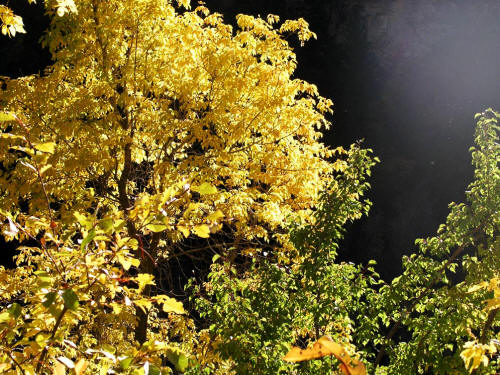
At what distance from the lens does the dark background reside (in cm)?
1584

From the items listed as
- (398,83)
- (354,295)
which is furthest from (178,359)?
(398,83)

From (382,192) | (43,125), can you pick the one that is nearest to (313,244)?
(43,125)

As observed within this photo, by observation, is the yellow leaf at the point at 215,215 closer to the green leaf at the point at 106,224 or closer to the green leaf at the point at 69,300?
the green leaf at the point at 106,224

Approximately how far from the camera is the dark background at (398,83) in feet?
52.0

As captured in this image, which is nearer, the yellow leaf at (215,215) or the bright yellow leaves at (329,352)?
the bright yellow leaves at (329,352)

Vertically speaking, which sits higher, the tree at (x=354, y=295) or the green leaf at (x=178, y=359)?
the tree at (x=354, y=295)

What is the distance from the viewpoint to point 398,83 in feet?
60.7

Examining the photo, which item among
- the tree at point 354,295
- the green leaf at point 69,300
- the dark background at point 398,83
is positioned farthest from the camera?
the dark background at point 398,83

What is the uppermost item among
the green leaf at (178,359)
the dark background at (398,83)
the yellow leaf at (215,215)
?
the dark background at (398,83)

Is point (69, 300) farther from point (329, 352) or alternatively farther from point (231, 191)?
point (231, 191)

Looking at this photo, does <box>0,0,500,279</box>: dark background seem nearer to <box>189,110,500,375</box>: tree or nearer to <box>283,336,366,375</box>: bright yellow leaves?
<box>189,110,500,375</box>: tree

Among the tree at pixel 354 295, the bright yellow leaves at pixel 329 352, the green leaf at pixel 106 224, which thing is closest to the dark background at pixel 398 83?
the tree at pixel 354 295

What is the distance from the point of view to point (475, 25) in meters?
18.4

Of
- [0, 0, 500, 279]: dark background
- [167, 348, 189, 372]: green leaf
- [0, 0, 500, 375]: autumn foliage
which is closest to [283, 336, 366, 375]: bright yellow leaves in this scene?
[167, 348, 189, 372]: green leaf
